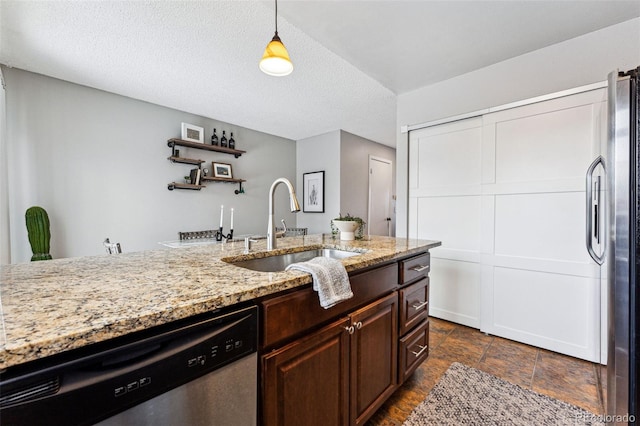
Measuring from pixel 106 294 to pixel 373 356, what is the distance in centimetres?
116

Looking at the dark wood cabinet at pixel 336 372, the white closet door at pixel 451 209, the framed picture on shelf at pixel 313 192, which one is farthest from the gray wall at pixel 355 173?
the dark wood cabinet at pixel 336 372

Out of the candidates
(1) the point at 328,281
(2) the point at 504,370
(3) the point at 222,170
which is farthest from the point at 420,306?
(3) the point at 222,170

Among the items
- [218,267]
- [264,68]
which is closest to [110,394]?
[218,267]

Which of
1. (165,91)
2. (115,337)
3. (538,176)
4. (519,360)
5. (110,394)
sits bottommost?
(519,360)

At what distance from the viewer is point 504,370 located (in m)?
2.00

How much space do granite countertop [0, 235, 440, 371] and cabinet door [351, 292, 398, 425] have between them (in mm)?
291

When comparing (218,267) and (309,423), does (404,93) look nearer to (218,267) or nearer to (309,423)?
(218,267)

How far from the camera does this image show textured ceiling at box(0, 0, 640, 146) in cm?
188

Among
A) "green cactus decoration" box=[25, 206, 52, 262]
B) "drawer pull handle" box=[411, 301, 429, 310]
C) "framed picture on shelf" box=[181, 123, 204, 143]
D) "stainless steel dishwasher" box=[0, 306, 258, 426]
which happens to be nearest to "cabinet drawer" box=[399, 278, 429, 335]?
"drawer pull handle" box=[411, 301, 429, 310]

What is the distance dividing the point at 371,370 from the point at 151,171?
10.9 ft

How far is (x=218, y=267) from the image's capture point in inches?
43.4

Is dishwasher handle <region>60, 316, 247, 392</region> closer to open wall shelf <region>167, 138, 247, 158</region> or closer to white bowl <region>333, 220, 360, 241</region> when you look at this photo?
white bowl <region>333, 220, 360, 241</region>

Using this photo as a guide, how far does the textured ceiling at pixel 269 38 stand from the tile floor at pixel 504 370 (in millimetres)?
2589

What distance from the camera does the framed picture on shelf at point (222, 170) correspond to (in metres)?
3.94
